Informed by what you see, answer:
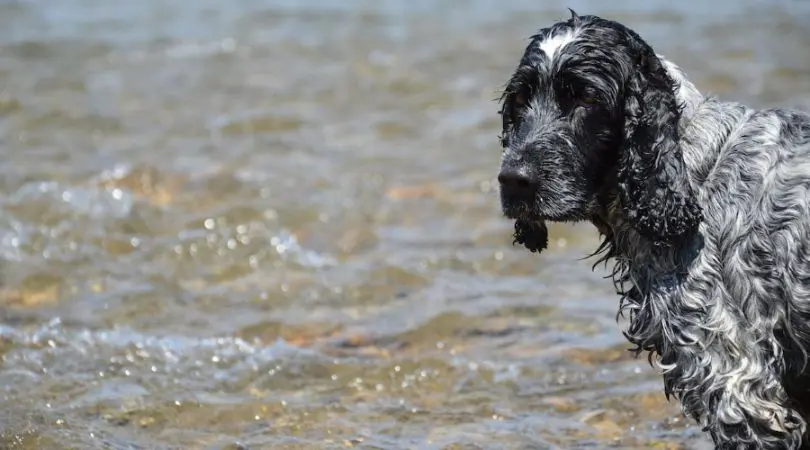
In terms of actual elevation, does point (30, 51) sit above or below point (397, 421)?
above

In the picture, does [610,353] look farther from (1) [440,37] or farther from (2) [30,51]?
(2) [30,51]

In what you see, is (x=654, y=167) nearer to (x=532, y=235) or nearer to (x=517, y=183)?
(x=517, y=183)

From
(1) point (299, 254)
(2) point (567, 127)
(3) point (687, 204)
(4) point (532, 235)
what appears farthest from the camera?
(1) point (299, 254)

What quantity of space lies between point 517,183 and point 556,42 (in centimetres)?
58

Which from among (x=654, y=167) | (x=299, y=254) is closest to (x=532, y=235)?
(x=654, y=167)

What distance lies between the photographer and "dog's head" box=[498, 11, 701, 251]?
4727mm

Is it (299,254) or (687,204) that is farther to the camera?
(299,254)

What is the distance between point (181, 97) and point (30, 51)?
3.03 meters

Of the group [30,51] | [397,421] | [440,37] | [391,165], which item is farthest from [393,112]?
[397,421]

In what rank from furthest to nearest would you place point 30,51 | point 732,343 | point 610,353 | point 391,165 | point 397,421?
point 30,51
point 391,165
point 610,353
point 397,421
point 732,343

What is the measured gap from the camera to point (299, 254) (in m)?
8.92

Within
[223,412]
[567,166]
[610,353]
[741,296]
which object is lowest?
[610,353]

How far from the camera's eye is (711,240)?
186 inches

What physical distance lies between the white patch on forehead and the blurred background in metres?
2.14
